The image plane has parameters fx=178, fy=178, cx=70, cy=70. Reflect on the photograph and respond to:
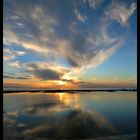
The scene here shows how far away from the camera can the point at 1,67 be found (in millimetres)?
1543

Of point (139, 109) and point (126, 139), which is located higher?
point (139, 109)

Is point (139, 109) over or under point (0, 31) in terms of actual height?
under

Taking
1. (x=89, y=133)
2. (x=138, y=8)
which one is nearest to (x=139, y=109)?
(x=138, y=8)

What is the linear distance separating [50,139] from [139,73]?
7.05 metres

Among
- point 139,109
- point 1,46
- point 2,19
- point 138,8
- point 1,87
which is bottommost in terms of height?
point 139,109

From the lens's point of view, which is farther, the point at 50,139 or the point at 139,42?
the point at 50,139

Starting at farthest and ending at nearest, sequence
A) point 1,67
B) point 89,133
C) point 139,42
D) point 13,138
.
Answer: point 89,133 < point 13,138 < point 139,42 < point 1,67

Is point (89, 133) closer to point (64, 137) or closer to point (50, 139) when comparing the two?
point (64, 137)

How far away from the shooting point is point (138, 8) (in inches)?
70.3

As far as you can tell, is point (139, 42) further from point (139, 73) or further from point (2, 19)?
point (2, 19)

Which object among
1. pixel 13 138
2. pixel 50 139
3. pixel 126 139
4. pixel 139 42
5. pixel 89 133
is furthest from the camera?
pixel 89 133

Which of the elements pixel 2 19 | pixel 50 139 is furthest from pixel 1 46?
pixel 50 139

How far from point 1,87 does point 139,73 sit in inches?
49.0

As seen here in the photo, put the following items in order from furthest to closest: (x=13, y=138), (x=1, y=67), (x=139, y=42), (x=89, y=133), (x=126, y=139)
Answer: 1. (x=89, y=133)
2. (x=13, y=138)
3. (x=126, y=139)
4. (x=139, y=42)
5. (x=1, y=67)
